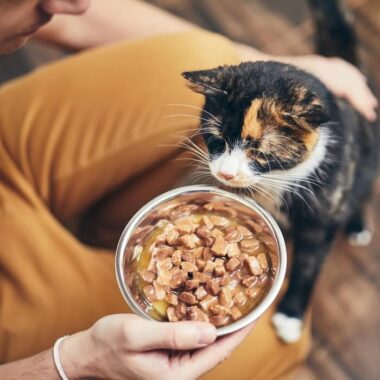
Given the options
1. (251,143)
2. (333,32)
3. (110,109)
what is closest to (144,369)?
(251,143)

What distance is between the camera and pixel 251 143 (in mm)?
531

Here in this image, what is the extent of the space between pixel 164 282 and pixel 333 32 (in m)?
0.50

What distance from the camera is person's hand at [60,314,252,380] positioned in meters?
0.52

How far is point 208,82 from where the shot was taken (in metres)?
0.52

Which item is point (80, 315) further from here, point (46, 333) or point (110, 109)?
point (110, 109)

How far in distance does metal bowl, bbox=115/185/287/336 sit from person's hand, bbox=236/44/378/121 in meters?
0.14

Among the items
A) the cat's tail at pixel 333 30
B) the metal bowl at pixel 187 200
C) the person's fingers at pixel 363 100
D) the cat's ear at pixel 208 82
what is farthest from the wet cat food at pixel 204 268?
the cat's tail at pixel 333 30

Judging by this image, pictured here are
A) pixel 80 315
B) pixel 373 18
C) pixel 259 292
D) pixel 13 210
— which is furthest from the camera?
pixel 373 18

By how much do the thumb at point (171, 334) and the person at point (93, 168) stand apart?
0.14ft

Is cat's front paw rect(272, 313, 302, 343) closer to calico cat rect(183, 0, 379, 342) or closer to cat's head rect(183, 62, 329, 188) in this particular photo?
calico cat rect(183, 0, 379, 342)

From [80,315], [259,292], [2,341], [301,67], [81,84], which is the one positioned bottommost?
[2,341]

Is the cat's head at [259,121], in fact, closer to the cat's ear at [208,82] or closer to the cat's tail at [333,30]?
the cat's ear at [208,82]

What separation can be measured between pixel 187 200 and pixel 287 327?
16.4 inches

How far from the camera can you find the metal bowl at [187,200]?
1.64 feet
